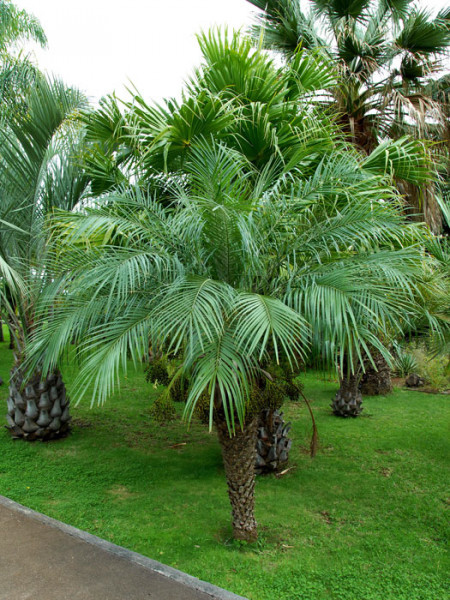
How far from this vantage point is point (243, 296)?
11.0ft

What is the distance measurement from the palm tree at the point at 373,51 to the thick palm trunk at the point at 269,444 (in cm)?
427

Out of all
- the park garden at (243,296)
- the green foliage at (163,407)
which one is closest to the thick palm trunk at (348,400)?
the park garden at (243,296)

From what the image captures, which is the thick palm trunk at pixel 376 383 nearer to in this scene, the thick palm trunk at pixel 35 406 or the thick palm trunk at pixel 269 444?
the thick palm trunk at pixel 269 444

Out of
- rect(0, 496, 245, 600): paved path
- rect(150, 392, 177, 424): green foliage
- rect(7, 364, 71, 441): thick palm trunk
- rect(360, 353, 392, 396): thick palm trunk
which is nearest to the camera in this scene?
rect(0, 496, 245, 600): paved path

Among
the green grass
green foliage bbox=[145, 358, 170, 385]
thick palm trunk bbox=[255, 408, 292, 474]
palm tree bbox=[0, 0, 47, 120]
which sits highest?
palm tree bbox=[0, 0, 47, 120]

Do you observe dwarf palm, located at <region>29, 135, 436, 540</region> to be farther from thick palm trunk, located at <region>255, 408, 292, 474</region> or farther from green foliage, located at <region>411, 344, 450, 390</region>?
green foliage, located at <region>411, 344, 450, 390</region>

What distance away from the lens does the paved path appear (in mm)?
3092

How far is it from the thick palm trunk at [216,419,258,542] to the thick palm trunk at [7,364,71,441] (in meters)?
3.58

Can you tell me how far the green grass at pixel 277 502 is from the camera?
355cm

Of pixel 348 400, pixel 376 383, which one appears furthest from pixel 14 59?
pixel 376 383

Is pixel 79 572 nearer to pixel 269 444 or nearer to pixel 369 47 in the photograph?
pixel 269 444

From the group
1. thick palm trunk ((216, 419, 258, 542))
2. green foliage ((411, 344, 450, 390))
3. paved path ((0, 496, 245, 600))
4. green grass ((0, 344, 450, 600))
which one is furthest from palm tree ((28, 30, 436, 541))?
green foliage ((411, 344, 450, 390))

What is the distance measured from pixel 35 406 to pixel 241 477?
12.6 ft

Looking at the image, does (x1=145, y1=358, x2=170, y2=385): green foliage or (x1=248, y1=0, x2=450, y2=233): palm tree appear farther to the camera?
(x1=248, y1=0, x2=450, y2=233): palm tree
